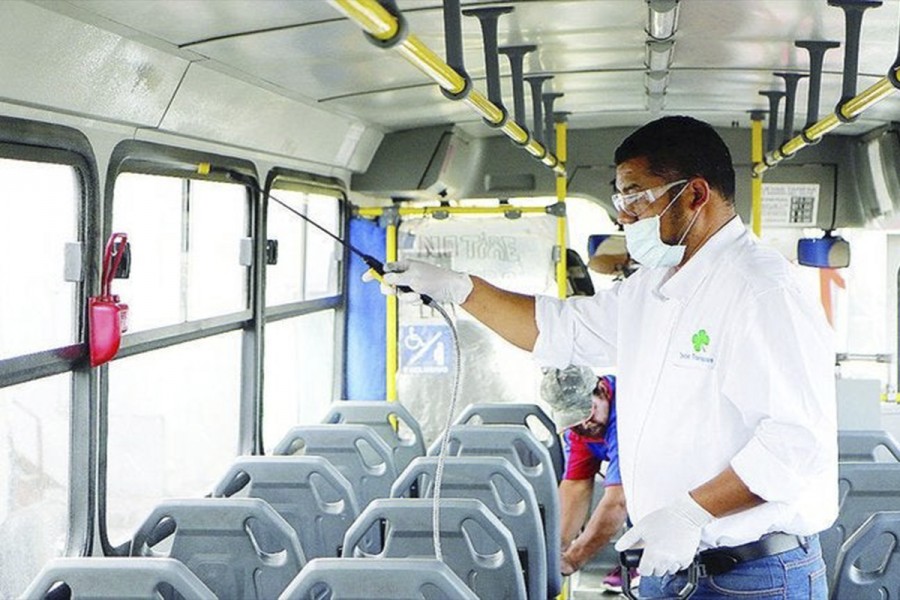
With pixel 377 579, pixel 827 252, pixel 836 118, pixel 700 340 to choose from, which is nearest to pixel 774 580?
→ pixel 700 340

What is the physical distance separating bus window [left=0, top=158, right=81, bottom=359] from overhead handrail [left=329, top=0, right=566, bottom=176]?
4.05ft

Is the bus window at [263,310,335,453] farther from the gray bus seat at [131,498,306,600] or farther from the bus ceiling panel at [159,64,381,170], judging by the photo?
the gray bus seat at [131,498,306,600]

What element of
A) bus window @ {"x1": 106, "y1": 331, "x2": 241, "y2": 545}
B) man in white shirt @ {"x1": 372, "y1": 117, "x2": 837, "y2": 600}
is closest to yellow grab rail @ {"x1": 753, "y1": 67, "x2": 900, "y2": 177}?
man in white shirt @ {"x1": 372, "y1": 117, "x2": 837, "y2": 600}

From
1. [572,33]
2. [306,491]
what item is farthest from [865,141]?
[306,491]

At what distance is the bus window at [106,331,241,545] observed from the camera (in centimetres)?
444

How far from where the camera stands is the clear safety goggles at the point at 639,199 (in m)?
3.02

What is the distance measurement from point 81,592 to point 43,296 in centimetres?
138

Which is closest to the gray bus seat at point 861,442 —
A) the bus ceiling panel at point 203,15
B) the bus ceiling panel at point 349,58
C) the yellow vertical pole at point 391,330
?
the bus ceiling panel at point 349,58

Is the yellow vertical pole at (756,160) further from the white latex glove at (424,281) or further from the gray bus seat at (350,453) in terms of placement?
the white latex glove at (424,281)

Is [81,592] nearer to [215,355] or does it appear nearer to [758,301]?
[758,301]

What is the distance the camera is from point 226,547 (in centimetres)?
346

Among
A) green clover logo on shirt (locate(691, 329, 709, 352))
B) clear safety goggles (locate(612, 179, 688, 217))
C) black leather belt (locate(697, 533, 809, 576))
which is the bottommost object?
black leather belt (locate(697, 533, 809, 576))

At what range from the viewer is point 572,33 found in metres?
4.46

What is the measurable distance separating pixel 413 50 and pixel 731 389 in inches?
39.4
